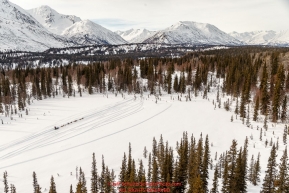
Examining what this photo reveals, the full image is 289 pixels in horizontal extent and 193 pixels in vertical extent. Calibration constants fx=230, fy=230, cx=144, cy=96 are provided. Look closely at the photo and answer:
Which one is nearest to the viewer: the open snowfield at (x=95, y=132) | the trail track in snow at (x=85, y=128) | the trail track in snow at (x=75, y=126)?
the open snowfield at (x=95, y=132)

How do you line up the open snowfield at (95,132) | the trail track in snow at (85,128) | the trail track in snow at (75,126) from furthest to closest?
the trail track in snow at (75,126) < the trail track in snow at (85,128) < the open snowfield at (95,132)

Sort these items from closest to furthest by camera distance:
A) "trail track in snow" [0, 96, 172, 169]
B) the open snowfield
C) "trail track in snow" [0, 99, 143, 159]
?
the open snowfield < "trail track in snow" [0, 96, 172, 169] < "trail track in snow" [0, 99, 143, 159]

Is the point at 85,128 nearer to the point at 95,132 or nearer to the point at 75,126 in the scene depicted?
the point at 75,126

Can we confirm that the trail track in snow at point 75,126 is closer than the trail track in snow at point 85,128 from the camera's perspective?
No

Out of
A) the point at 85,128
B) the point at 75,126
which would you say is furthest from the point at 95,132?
the point at 75,126

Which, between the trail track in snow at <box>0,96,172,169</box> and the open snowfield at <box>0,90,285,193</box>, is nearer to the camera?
the open snowfield at <box>0,90,285,193</box>

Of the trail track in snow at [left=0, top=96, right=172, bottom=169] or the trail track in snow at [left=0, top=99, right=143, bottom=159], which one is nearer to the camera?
the trail track in snow at [left=0, top=96, right=172, bottom=169]

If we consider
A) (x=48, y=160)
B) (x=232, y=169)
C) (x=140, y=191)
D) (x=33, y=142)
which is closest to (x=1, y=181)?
(x=48, y=160)

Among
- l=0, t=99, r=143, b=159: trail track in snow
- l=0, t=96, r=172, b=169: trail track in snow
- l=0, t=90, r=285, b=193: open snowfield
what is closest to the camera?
l=0, t=90, r=285, b=193: open snowfield
